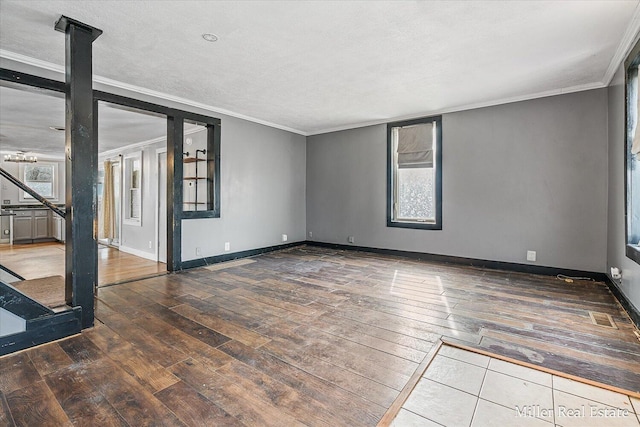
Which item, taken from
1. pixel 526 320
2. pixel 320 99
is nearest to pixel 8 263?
pixel 320 99

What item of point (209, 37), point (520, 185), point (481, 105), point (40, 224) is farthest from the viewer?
point (40, 224)

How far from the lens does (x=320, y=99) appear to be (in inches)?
182

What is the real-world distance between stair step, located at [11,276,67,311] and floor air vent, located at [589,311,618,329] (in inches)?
181

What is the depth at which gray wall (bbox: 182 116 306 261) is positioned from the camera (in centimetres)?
513

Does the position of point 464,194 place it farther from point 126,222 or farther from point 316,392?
point 126,222

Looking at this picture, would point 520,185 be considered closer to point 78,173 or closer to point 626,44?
point 626,44

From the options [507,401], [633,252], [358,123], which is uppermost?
[358,123]

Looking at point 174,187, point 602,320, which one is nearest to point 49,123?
point 174,187

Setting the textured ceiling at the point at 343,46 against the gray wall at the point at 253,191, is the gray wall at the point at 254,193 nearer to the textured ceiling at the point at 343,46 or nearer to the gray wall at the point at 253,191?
the gray wall at the point at 253,191

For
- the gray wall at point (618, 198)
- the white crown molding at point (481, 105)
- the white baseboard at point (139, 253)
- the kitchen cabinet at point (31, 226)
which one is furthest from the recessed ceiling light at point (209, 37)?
the kitchen cabinet at point (31, 226)

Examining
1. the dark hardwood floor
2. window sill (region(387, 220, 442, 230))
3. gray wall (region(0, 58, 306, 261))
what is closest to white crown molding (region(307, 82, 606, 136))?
gray wall (region(0, 58, 306, 261))

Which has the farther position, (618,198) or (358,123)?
(358,123)

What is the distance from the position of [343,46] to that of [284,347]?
276 cm

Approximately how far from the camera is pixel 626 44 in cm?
290
